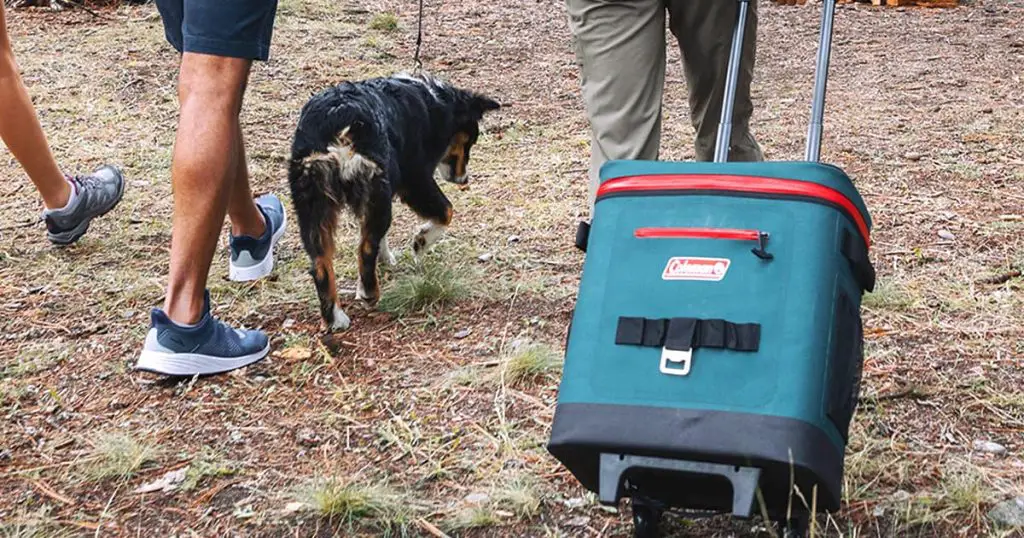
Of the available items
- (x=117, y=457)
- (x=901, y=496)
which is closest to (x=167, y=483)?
(x=117, y=457)

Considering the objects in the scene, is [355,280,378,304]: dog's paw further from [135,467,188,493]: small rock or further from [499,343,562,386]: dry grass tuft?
[135,467,188,493]: small rock

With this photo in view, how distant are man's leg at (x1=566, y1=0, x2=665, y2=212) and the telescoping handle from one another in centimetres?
39

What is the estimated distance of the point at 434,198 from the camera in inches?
178

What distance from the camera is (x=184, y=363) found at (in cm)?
338

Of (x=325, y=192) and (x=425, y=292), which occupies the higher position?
(x=325, y=192)

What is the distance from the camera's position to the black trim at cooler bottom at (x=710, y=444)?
1.97 m

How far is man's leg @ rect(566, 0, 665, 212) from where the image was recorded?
10.6ft

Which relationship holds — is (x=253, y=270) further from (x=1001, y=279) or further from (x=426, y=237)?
(x=1001, y=279)

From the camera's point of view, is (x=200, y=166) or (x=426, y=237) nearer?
(x=200, y=166)

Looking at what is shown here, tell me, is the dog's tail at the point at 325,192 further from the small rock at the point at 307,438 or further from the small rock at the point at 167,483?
the small rock at the point at 167,483

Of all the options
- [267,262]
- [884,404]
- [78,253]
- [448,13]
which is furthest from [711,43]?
[448,13]

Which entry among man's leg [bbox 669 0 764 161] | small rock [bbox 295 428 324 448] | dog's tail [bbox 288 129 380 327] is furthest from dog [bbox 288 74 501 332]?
man's leg [bbox 669 0 764 161]

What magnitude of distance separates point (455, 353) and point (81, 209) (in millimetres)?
2130

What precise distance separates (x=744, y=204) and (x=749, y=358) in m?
0.34
